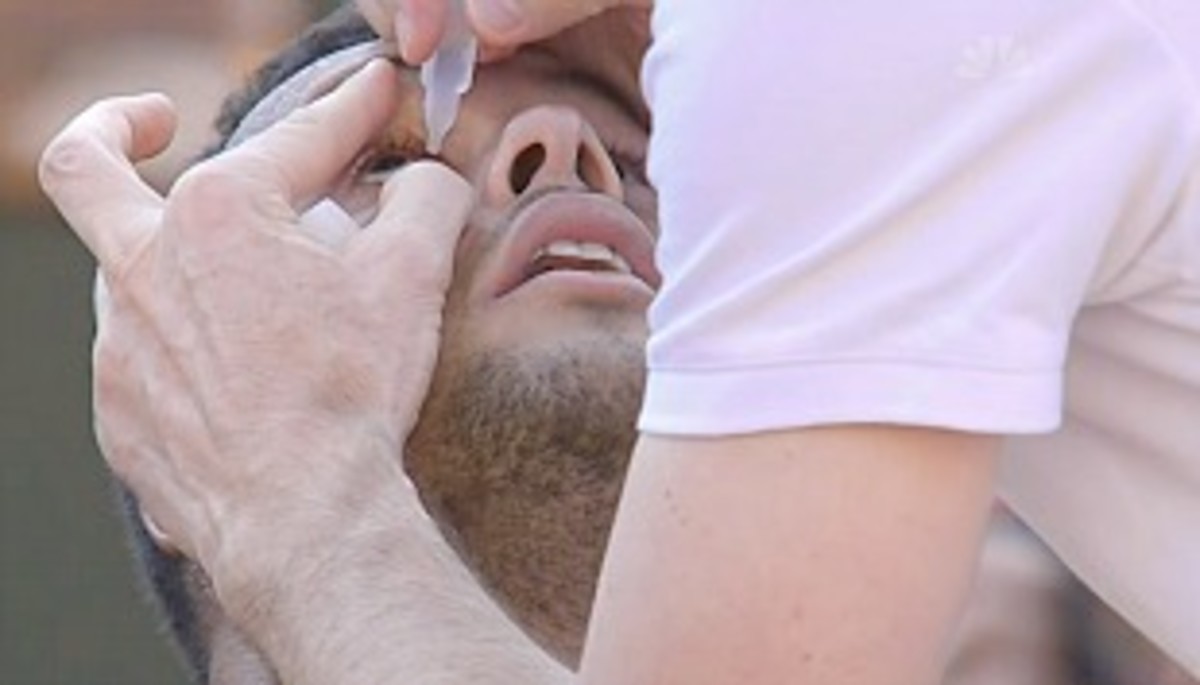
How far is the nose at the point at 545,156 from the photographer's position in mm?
2150

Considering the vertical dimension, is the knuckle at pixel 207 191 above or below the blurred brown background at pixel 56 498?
above

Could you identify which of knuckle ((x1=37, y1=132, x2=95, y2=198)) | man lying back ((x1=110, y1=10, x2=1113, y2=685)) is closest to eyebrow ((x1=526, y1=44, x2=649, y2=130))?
man lying back ((x1=110, y1=10, x2=1113, y2=685))

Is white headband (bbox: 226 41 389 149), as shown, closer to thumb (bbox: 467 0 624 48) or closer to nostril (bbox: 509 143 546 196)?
nostril (bbox: 509 143 546 196)

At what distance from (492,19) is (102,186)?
29 cm

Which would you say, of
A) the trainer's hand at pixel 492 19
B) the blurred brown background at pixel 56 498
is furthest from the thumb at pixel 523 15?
the blurred brown background at pixel 56 498

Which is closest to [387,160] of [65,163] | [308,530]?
[65,163]

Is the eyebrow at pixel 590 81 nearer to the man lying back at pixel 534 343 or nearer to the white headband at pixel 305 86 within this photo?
the man lying back at pixel 534 343

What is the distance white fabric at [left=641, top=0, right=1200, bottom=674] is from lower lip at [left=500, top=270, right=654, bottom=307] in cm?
82

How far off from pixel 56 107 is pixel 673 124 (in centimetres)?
411

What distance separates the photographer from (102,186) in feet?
6.56

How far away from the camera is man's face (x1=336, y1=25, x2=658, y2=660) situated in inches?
83.5

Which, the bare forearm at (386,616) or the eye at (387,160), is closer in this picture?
the bare forearm at (386,616)

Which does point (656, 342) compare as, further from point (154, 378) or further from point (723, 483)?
point (154, 378)

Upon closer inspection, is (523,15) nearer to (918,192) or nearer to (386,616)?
(386,616)
